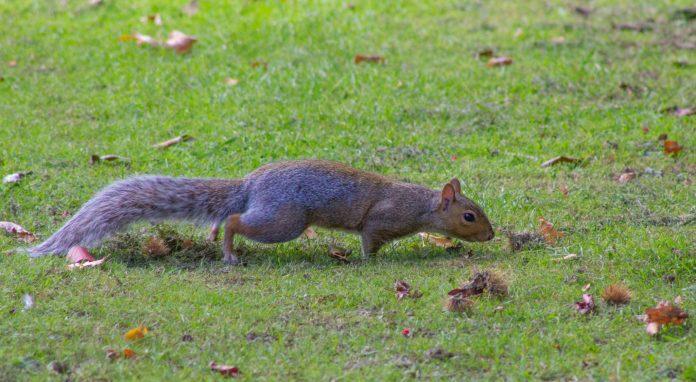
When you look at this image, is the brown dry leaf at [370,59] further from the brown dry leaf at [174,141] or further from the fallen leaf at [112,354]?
the fallen leaf at [112,354]

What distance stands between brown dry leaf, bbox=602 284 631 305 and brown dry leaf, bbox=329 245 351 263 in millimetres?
1754

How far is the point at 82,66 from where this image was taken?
10.6 m

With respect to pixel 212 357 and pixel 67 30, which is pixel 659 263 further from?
pixel 67 30

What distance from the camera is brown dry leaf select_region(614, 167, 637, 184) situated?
25.4 feet

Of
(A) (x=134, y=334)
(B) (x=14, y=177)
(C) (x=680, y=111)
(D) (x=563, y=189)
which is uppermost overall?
(A) (x=134, y=334)

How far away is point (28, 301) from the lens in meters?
5.20

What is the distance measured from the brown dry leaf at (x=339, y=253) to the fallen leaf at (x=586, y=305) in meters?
1.65

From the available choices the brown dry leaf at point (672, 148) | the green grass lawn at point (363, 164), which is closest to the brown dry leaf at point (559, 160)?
the green grass lawn at point (363, 164)

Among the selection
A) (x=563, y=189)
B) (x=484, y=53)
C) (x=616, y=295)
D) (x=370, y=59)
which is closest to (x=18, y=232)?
(x=616, y=295)

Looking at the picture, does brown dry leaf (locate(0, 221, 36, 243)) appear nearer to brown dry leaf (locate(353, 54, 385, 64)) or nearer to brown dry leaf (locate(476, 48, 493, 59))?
brown dry leaf (locate(353, 54, 385, 64))

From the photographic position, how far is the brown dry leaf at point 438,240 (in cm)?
677

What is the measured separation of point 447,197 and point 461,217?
0.17m

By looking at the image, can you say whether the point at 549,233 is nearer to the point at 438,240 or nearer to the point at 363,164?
the point at 438,240

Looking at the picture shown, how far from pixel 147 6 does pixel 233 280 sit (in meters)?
7.36
